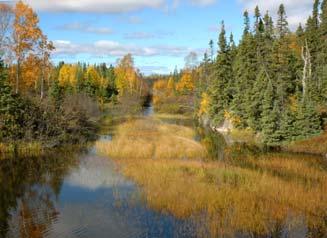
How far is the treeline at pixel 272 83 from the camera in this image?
3681 centimetres

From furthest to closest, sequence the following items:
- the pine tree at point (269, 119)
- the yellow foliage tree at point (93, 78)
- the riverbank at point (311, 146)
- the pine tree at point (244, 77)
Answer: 1. the yellow foliage tree at point (93, 78)
2. the pine tree at point (244, 77)
3. the pine tree at point (269, 119)
4. the riverbank at point (311, 146)

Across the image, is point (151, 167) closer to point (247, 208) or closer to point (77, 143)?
point (247, 208)

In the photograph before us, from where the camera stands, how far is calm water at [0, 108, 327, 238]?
1321 centimetres

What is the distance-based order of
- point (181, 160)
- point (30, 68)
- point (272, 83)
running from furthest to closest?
point (272, 83), point (30, 68), point (181, 160)

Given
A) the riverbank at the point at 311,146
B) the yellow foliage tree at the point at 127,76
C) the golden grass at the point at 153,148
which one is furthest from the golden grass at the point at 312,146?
the yellow foliage tree at the point at 127,76

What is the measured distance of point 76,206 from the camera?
52.4 feet

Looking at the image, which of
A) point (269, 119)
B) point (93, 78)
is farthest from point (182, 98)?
point (269, 119)

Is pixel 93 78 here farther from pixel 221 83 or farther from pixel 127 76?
pixel 221 83

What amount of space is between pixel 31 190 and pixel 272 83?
3192 cm

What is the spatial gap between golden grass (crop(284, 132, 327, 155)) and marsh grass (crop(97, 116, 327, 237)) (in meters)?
5.73

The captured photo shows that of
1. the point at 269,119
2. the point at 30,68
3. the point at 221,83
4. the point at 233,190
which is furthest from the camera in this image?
the point at 221,83

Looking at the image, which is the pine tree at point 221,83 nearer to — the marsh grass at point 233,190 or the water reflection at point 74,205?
the marsh grass at point 233,190

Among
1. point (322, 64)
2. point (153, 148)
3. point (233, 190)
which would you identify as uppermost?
point (322, 64)

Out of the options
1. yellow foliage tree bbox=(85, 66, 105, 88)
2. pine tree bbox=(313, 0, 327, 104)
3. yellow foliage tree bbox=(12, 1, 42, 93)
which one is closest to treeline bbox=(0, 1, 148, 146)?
yellow foliage tree bbox=(12, 1, 42, 93)
